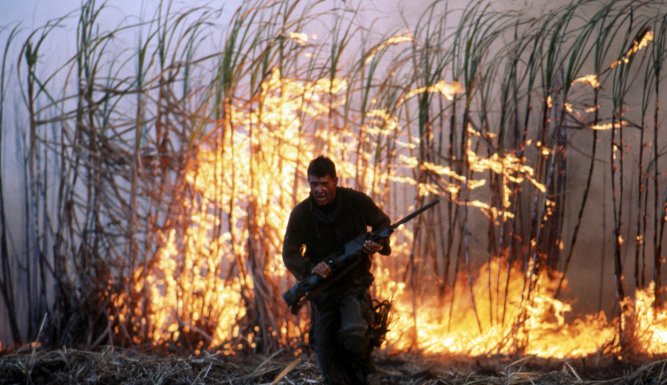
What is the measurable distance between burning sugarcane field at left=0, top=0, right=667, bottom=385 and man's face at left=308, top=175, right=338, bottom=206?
1289mm

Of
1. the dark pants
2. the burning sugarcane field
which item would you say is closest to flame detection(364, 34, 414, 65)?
the burning sugarcane field

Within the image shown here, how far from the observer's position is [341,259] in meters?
3.88

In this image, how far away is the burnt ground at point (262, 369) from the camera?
4605mm

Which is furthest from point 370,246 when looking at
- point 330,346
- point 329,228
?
point 330,346

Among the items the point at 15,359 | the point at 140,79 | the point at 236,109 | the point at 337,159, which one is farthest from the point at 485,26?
the point at 15,359

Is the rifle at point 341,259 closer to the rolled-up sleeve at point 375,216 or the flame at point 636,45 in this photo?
the rolled-up sleeve at point 375,216

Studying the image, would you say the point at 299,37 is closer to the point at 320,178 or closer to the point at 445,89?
the point at 445,89

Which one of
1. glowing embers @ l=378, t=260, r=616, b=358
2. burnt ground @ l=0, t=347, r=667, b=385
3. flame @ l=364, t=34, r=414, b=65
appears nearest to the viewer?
burnt ground @ l=0, t=347, r=667, b=385

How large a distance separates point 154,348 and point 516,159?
7.89 ft

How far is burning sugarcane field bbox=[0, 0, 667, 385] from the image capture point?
5148mm

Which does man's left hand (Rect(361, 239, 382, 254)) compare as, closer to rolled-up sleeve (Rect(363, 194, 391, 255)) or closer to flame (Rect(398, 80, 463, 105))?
rolled-up sleeve (Rect(363, 194, 391, 255))

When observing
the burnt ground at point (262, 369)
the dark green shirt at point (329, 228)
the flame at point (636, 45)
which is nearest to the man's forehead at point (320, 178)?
the dark green shirt at point (329, 228)

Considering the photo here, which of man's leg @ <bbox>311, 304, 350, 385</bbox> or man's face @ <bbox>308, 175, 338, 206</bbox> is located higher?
man's face @ <bbox>308, 175, 338, 206</bbox>

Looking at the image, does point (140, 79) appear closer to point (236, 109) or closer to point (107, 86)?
point (107, 86)
